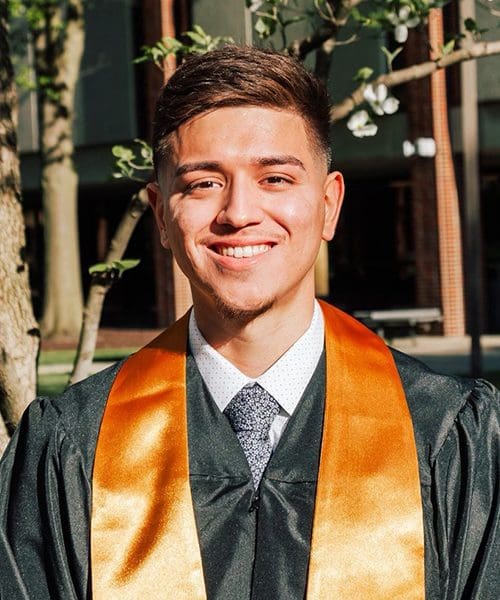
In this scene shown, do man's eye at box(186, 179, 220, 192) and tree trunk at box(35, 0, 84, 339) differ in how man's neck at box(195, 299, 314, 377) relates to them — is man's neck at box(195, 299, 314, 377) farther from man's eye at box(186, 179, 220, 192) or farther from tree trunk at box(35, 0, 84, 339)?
tree trunk at box(35, 0, 84, 339)

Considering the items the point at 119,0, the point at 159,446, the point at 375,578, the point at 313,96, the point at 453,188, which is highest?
the point at 119,0

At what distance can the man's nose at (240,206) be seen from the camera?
2555 mm

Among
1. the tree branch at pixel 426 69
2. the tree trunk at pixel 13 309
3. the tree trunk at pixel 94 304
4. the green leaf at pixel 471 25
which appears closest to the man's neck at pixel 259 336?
the tree trunk at pixel 13 309

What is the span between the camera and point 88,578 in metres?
2.64

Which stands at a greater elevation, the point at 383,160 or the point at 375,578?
the point at 383,160

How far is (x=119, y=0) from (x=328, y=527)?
20.5 meters

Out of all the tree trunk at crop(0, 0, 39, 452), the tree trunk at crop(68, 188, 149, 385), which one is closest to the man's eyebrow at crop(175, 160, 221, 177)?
the tree trunk at crop(0, 0, 39, 452)

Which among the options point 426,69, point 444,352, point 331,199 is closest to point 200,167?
point 331,199

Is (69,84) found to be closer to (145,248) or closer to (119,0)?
(119,0)

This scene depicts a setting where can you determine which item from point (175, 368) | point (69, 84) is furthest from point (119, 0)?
point (175, 368)

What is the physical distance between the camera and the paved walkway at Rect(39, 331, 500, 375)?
47.6ft

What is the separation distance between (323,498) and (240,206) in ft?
2.17

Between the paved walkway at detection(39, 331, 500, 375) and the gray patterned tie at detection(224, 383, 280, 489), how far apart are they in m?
11.0

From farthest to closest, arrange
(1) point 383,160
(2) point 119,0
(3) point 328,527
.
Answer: (2) point 119,0 → (1) point 383,160 → (3) point 328,527
